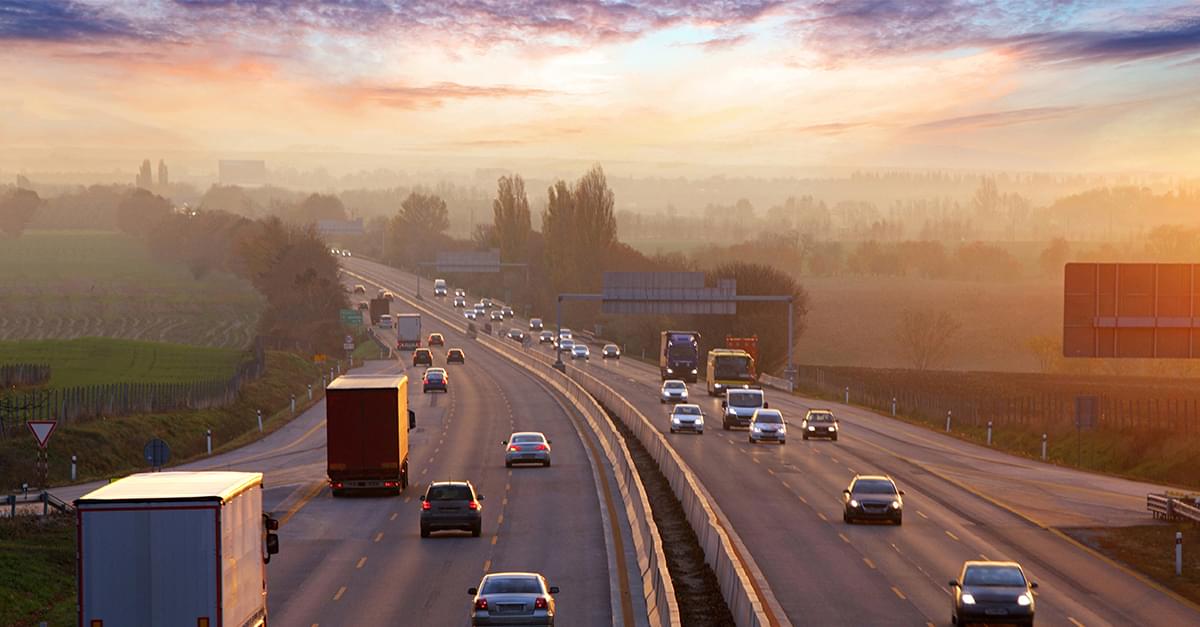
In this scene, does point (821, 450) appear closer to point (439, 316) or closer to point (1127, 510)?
point (1127, 510)

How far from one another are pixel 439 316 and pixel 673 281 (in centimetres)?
8053

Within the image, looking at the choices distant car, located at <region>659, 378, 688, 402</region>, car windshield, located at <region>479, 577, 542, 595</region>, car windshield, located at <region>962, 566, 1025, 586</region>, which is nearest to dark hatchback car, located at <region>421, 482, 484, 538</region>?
car windshield, located at <region>479, 577, 542, 595</region>

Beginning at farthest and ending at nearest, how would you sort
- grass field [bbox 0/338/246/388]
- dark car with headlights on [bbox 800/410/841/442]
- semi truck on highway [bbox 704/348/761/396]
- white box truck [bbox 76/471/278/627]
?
grass field [bbox 0/338/246/388] < semi truck on highway [bbox 704/348/761/396] < dark car with headlights on [bbox 800/410/841/442] < white box truck [bbox 76/471/278/627]

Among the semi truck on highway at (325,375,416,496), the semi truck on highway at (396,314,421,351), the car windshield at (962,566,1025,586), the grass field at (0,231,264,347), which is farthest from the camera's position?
the grass field at (0,231,264,347)

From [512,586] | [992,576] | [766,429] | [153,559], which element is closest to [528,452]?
[766,429]

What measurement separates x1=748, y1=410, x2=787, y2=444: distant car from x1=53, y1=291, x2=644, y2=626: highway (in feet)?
27.3

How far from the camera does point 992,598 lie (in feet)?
82.9

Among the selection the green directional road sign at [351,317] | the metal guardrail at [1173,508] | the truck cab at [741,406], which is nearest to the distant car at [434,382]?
the truck cab at [741,406]

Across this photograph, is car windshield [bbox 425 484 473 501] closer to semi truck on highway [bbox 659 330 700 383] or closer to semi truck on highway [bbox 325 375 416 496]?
Result: semi truck on highway [bbox 325 375 416 496]

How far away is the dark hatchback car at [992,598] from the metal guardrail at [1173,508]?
1933cm

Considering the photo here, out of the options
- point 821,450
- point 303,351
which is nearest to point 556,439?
point 821,450

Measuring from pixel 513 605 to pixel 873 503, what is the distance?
19359 mm

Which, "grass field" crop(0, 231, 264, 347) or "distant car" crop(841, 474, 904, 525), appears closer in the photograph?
"distant car" crop(841, 474, 904, 525)

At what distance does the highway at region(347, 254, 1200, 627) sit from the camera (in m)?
28.6
